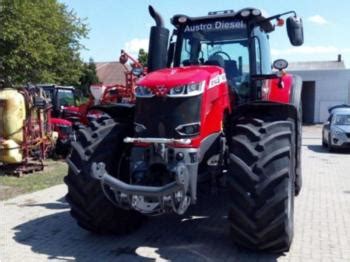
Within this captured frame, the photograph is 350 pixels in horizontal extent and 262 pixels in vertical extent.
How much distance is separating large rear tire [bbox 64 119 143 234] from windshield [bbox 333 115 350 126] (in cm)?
1384

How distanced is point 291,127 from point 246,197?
986 mm

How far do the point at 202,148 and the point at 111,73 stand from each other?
190 feet

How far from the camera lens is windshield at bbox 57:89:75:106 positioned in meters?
15.4

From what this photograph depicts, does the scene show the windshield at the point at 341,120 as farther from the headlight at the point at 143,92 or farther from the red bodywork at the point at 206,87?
the headlight at the point at 143,92

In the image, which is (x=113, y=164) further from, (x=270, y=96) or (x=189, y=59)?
(x=270, y=96)

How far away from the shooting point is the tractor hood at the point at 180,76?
5.11m

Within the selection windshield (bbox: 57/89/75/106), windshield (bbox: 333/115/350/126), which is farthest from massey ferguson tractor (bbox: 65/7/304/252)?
windshield (bbox: 333/115/350/126)

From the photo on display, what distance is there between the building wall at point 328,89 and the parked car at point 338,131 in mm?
19987

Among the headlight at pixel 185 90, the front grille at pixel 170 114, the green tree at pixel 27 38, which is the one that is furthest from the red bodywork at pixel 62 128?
the headlight at pixel 185 90

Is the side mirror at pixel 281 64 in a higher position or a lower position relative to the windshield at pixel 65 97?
higher

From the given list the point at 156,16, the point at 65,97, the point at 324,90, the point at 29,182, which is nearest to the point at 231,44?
the point at 156,16

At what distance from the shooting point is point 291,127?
17.1 ft

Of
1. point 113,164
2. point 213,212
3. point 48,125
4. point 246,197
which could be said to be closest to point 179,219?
point 213,212

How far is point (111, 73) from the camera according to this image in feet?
203
